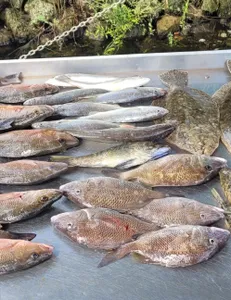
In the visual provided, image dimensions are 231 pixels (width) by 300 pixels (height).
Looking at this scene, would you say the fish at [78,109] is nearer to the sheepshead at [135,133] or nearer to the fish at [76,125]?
the fish at [76,125]

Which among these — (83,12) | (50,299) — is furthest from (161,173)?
(83,12)

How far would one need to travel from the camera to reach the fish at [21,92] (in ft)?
11.3

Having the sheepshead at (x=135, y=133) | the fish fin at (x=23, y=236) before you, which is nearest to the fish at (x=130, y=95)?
the sheepshead at (x=135, y=133)

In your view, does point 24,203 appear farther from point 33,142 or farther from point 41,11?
point 41,11

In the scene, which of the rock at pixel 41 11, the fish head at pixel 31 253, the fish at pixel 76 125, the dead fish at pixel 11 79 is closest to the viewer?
the fish head at pixel 31 253

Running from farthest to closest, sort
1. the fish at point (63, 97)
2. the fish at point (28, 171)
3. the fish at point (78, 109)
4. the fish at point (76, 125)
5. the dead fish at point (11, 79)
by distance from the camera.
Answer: the dead fish at point (11, 79), the fish at point (63, 97), the fish at point (78, 109), the fish at point (76, 125), the fish at point (28, 171)

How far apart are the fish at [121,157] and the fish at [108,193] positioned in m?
0.25

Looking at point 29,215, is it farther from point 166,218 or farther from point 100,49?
point 100,49

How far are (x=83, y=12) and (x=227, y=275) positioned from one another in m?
7.42

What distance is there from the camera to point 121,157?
109 inches

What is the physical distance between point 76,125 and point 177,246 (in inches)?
47.3

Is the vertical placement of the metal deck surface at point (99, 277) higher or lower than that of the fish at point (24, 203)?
lower

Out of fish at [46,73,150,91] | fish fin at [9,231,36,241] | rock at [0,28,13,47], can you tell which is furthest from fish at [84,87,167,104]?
rock at [0,28,13,47]

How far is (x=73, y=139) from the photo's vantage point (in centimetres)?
295
